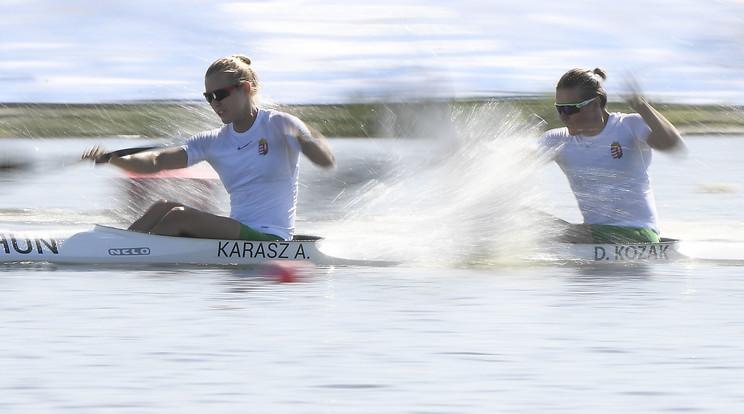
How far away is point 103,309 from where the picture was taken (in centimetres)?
977

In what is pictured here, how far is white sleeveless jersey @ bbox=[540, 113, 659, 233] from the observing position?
11758mm

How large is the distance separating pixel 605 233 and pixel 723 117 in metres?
60.9

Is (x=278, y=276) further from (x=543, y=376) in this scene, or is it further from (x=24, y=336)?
(x=543, y=376)

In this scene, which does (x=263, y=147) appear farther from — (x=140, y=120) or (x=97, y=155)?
(x=140, y=120)

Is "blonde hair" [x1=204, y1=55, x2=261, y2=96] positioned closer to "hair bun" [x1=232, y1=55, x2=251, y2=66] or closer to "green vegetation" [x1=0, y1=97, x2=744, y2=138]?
"hair bun" [x1=232, y1=55, x2=251, y2=66]

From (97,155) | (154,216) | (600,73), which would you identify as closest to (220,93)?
(97,155)

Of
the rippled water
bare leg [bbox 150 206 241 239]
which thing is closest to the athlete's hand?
bare leg [bbox 150 206 241 239]

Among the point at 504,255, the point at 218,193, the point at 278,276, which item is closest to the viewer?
the point at 278,276

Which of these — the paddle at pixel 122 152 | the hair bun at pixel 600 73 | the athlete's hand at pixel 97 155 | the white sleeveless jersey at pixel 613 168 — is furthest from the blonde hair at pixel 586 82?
the athlete's hand at pixel 97 155

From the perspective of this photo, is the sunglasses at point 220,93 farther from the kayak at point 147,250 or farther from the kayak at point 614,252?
the kayak at point 614,252

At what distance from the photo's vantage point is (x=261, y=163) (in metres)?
11.3

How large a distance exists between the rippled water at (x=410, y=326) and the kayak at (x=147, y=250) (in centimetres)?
12

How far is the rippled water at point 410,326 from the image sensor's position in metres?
7.05

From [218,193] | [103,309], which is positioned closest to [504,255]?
[218,193]
